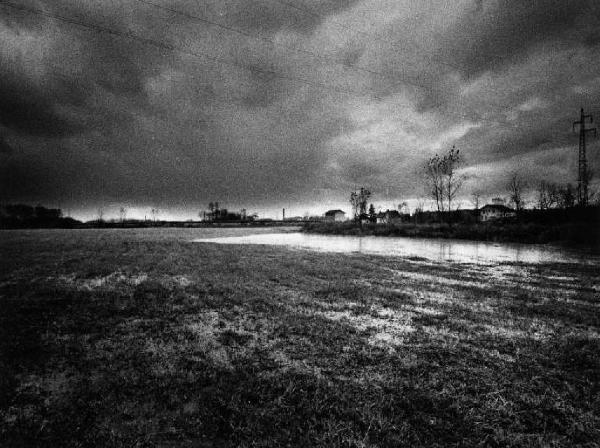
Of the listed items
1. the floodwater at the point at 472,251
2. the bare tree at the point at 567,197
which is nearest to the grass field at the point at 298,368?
the floodwater at the point at 472,251

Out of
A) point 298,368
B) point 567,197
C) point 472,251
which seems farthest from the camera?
point 567,197

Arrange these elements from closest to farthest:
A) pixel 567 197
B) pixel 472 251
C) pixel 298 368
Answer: pixel 298 368 < pixel 472 251 < pixel 567 197

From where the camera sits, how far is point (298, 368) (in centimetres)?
479

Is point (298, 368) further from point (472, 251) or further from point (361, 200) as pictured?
point (361, 200)

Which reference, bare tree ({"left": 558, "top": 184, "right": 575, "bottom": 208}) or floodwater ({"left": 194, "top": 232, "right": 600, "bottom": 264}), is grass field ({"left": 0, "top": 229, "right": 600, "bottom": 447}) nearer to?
floodwater ({"left": 194, "top": 232, "right": 600, "bottom": 264})

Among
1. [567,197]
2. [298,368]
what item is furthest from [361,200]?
[298,368]

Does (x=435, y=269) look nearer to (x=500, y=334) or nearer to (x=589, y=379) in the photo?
(x=500, y=334)

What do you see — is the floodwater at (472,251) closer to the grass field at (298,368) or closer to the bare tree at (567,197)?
the grass field at (298,368)

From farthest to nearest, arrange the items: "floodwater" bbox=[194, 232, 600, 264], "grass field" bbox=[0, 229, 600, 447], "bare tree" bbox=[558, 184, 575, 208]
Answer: "bare tree" bbox=[558, 184, 575, 208]
"floodwater" bbox=[194, 232, 600, 264]
"grass field" bbox=[0, 229, 600, 447]

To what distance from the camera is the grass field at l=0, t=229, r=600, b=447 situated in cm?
332

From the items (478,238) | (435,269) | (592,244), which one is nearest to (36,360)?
(435,269)

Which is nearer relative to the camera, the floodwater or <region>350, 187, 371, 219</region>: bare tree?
the floodwater

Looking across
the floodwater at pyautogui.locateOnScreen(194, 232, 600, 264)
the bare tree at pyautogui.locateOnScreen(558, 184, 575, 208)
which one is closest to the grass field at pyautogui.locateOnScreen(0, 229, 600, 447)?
the floodwater at pyautogui.locateOnScreen(194, 232, 600, 264)

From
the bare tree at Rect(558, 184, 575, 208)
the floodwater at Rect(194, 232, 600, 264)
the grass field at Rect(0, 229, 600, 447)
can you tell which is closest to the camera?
the grass field at Rect(0, 229, 600, 447)
